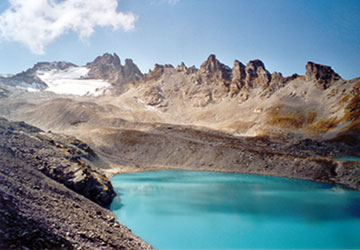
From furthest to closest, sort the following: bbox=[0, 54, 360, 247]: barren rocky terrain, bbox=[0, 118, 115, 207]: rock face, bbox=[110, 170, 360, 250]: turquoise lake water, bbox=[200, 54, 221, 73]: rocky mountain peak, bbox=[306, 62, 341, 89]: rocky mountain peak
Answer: bbox=[200, 54, 221, 73]: rocky mountain peak
bbox=[306, 62, 341, 89]: rocky mountain peak
bbox=[0, 54, 360, 247]: barren rocky terrain
bbox=[0, 118, 115, 207]: rock face
bbox=[110, 170, 360, 250]: turquoise lake water

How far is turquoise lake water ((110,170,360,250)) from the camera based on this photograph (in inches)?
867

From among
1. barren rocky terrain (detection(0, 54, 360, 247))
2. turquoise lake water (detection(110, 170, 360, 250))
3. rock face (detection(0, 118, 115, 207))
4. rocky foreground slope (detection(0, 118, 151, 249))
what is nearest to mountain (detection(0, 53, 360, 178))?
barren rocky terrain (detection(0, 54, 360, 247))

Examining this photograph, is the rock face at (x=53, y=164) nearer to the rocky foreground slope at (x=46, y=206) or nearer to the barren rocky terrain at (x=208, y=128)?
the rocky foreground slope at (x=46, y=206)

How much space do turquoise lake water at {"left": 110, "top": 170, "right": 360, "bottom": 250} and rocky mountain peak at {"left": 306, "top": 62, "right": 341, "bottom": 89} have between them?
9962 cm

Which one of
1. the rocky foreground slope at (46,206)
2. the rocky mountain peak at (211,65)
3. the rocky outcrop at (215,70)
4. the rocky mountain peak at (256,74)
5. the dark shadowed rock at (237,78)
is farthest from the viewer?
the rocky mountain peak at (211,65)

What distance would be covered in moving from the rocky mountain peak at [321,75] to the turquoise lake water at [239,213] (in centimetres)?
9962

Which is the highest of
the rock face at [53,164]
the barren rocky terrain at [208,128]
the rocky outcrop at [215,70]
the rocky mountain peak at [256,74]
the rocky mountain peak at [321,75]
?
the rocky outcrop at [215,70]

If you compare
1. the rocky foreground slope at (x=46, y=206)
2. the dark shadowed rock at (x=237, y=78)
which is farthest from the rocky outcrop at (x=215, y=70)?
the rocky foreground slope at (x=46, y=206)

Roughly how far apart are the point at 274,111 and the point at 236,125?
735 inches

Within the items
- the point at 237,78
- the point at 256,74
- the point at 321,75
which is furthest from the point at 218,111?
the point at 321,75

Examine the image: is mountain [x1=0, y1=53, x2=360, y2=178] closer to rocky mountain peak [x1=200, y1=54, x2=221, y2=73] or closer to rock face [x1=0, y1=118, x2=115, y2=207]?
rocky mountain peak [x1=200, y1=54, x2=221, y2=73]

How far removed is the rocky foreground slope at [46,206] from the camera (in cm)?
1097

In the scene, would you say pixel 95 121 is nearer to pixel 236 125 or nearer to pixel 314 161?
pixel 236 125

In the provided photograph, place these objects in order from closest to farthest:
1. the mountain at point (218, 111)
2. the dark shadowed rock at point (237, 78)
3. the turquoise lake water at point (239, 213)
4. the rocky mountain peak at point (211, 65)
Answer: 1. the turquoise lake water at point (239, 213)
2. the mountain at point (218, 111)
3. the dark shadowed rock at point (237, 78)
4. the rocky mountain peak at point (211, 65)
